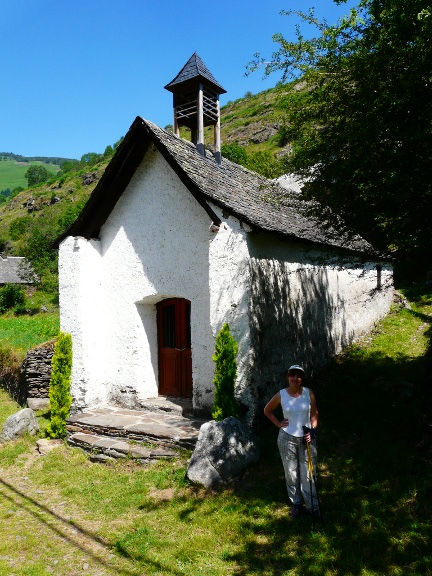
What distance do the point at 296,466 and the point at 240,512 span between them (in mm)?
1099

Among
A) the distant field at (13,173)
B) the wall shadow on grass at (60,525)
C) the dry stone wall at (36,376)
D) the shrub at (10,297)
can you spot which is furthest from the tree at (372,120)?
the distant field at (13,173)

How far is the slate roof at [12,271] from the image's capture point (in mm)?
45250

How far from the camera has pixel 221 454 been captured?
6730 mm

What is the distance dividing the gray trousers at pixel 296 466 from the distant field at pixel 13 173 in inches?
5449

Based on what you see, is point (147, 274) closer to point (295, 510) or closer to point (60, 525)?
point (60, 525)

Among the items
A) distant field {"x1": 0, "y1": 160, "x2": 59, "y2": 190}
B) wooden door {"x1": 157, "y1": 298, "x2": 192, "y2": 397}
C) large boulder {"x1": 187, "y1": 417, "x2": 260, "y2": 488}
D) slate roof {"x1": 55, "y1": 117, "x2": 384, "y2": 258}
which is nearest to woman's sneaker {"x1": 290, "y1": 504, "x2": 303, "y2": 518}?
large boulder {"x1": 187, "y1": 417, "x2": 260, "y2": 488}

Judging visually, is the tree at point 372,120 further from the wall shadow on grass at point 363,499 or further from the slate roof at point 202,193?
the wall shadow on grass at point 363,499

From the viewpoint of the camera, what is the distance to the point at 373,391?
9531 millimetres

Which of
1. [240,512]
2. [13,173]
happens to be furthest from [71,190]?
[13,173]

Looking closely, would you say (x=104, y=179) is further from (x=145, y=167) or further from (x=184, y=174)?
(x=184, y=174)

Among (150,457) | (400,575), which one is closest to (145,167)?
(150,457)

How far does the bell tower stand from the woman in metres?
7.54

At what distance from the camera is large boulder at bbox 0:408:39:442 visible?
30.8 ft

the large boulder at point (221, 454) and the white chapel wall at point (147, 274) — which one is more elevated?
the white chapel wall at point (147, 274)
